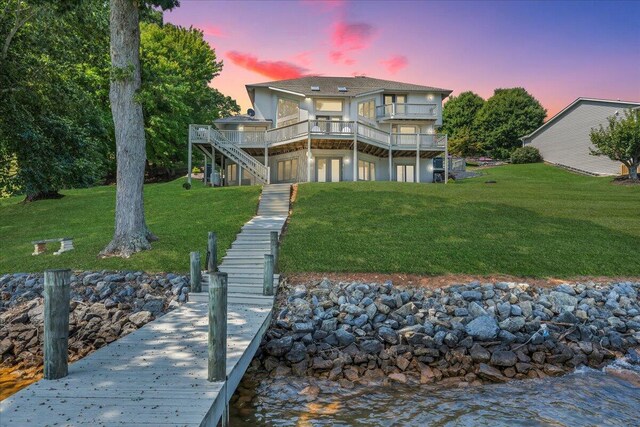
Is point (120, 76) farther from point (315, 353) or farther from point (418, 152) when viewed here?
point (418, 152)

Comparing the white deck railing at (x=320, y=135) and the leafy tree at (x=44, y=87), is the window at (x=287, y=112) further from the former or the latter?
the leafy tree at (x=44, y=87)

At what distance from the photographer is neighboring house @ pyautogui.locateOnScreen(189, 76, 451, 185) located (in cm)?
2777

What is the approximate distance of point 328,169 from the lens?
3014 centimetres

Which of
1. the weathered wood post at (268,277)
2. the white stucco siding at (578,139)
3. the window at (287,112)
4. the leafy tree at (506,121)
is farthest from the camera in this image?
the leafy tree at (506,121)

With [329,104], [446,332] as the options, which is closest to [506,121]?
[329,104]

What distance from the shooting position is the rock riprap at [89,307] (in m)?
7.90

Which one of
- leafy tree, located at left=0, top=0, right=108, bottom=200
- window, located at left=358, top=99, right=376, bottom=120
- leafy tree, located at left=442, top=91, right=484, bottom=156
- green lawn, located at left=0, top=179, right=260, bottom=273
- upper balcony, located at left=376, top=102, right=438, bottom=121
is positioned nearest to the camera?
green lawn, located at left=0, top=179, right=260, bottom=273

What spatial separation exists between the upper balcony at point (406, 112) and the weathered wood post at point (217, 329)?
3027cm

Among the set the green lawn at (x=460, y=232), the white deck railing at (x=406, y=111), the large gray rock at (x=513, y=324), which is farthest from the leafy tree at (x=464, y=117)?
the large gray rock at (x=513, y=324)

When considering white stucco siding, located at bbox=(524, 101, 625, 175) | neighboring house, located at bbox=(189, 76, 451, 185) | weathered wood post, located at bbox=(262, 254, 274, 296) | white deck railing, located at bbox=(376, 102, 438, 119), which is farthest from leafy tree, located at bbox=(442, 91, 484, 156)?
weathered wood post, located at bbox=(262, 254, 274, 296)

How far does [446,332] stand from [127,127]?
11.3 meters

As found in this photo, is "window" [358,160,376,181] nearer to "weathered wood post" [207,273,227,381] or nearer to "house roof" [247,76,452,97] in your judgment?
"house roof" [247,76,452,97]

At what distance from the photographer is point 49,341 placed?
15.9 ft

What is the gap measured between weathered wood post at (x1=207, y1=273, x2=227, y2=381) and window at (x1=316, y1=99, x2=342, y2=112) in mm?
28415
